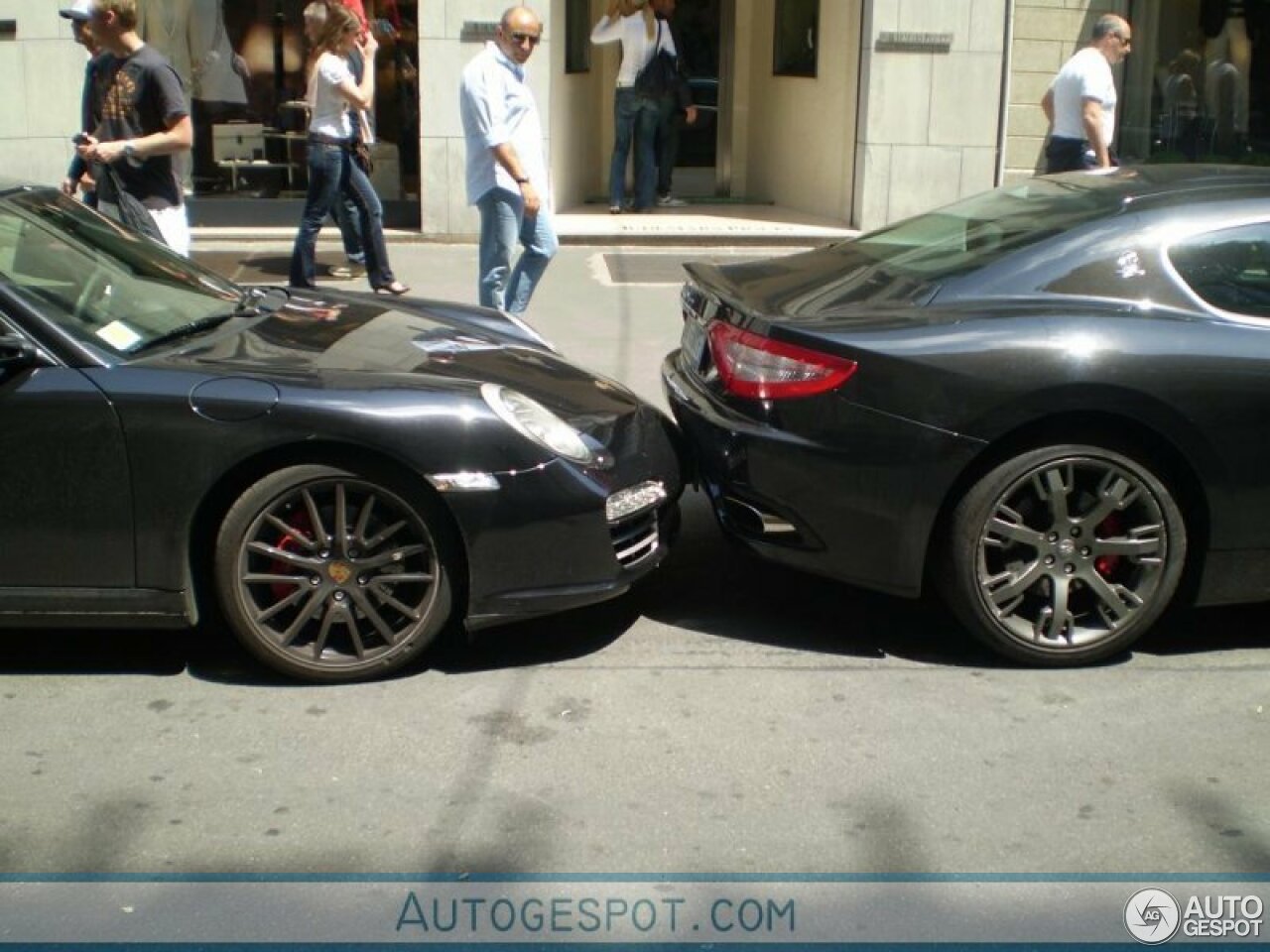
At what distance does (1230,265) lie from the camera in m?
4.88

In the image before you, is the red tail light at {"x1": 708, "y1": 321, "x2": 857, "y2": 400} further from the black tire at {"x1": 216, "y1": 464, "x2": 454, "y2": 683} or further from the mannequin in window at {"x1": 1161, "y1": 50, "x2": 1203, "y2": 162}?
the mannequin in window at {"x1": 1161, "y1": 50, "x2": 1203, "y2": 162}

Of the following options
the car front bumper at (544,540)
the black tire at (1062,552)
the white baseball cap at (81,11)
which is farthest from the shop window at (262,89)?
the black tire at (1062,552)

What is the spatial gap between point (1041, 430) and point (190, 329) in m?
2.65

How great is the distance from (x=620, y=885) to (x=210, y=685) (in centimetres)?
168

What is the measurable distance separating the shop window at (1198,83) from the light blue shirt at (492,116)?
25.8 ft

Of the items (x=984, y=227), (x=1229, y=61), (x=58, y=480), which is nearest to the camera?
(x=58, y=480)

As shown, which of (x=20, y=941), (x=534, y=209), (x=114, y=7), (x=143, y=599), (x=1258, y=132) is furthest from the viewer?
(x=1258, y=132)

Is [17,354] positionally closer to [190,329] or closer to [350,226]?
[190,329]

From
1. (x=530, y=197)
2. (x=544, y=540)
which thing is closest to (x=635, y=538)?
(x=544, y=540)

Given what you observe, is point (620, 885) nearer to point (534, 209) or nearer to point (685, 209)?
point (534, 209)

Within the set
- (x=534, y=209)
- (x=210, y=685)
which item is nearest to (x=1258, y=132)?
(x=534, y=209)

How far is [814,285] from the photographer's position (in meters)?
5.34

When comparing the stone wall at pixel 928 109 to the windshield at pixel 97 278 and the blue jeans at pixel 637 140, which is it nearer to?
the blue jeans at pixel 637 140

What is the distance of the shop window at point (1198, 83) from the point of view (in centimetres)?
1407
